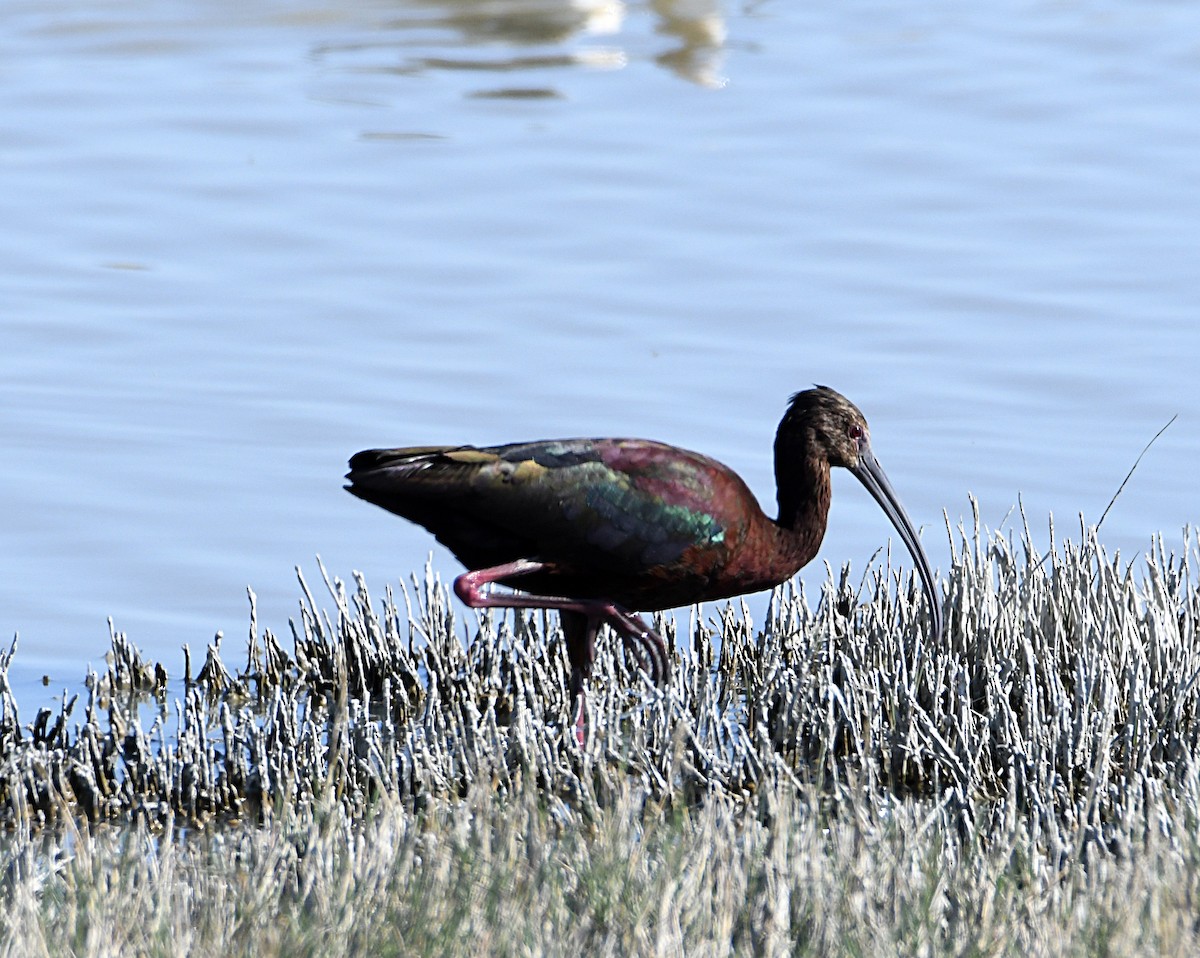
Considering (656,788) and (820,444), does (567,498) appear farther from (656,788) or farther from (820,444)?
(820,444)

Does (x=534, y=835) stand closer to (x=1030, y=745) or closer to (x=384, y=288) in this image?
(x=1030, y=745)

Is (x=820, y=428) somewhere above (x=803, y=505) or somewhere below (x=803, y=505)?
above

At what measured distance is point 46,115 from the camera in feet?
71.7

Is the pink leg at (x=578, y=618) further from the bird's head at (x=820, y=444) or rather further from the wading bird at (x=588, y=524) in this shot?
the bird's head at (x=820, y=444)

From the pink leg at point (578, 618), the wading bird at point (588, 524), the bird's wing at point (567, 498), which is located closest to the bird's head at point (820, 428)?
the wading bird at point (588, 524)

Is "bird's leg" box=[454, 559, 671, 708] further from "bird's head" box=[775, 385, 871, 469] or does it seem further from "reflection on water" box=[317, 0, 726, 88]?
"reflection on water" box=[317, 0, 726, 88]

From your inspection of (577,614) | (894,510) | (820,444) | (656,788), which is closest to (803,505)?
(820,444)

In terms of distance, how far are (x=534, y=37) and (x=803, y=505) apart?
2038 cm

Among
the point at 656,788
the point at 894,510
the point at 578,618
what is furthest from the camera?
the point at 894,510

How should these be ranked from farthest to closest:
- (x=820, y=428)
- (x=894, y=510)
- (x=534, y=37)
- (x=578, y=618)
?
(x=534, y=37), (x=894, y=510), (x=820, y=428), (x=578, y=618)

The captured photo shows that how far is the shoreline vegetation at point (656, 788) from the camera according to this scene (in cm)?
498

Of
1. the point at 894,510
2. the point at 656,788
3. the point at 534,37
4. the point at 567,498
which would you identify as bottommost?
the point at 656,788

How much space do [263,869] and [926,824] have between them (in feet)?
5.03

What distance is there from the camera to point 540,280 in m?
15.8
